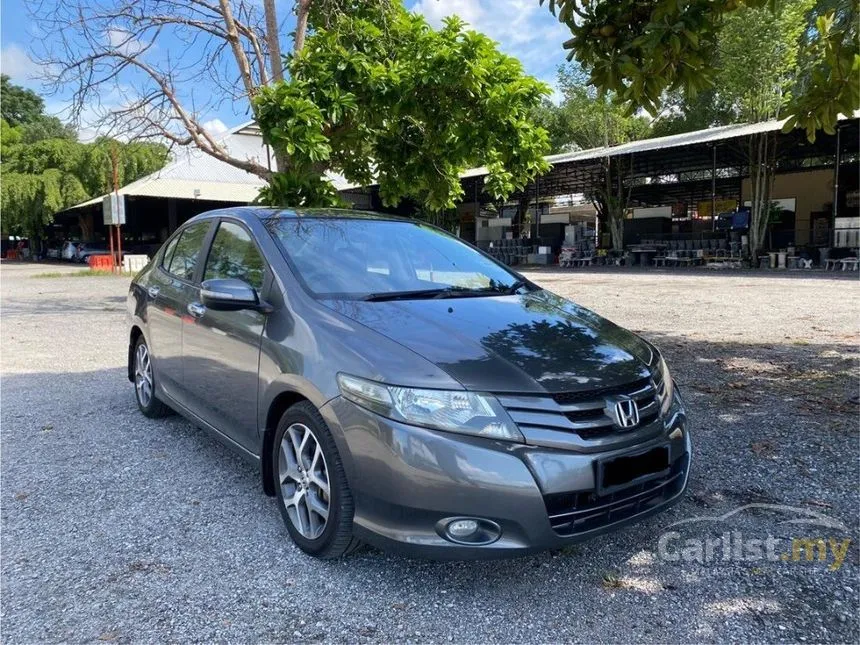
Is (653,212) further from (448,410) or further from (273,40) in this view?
(448,410)

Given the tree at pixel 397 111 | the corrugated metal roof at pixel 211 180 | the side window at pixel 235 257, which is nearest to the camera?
the side window at pixel 235 257

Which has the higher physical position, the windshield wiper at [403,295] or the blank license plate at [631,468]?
the windshield wiper at [403,295]

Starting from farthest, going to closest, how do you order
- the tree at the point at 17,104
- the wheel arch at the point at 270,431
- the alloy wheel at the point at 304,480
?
the tree at the point at 17,104 < the wheel arch at the point at 270,431 < the alloy wheel at the point at 304,480

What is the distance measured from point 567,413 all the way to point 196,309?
7.98 ft

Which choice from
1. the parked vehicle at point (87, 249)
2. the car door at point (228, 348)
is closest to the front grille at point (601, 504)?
the car door at point (228, 348)

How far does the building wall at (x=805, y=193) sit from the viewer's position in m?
26.8

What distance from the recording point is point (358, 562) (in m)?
2.80

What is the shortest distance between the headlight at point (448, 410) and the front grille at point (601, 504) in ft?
0.98

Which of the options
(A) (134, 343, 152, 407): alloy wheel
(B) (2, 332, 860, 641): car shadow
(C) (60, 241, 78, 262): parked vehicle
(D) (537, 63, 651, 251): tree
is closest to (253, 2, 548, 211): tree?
(A) (134, 343, 152, 407): alloy wheel

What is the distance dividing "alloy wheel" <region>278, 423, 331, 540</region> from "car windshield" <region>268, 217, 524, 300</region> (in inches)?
27.7

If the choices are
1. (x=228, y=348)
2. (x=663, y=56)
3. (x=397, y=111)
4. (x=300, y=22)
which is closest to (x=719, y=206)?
(x=300, y=22)

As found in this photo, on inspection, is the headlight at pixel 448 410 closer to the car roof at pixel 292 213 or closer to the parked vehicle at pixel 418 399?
the parked vehicle at pixel 418 399

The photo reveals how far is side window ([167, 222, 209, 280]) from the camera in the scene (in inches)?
165

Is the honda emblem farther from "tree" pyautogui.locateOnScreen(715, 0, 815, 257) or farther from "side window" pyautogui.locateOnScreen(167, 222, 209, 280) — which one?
"tree" pyautogui.locateOnScreen(715, 0, 815, 257)
